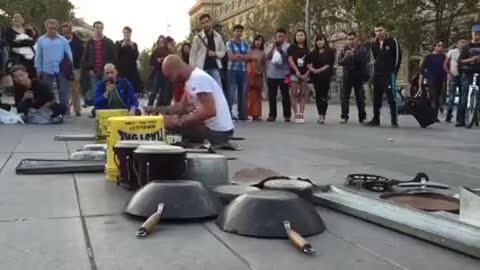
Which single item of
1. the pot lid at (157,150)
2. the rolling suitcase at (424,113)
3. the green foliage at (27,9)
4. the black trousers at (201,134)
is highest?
the green foliage at (27,9)

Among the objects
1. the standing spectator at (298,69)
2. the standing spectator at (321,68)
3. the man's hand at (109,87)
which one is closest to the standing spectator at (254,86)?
the standing spectator at (298,69)

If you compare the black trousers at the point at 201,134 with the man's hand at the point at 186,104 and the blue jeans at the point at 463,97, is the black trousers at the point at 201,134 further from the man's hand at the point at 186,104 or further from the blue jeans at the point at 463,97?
the blue jeans at the point at 463,97

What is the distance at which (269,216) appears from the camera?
380cm

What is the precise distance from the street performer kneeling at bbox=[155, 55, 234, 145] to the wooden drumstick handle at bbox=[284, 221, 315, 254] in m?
3.88

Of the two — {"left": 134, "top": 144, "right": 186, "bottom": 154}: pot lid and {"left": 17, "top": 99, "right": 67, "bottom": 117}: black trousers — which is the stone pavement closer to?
{"left": 134, "top": 144, "right": 186, "bottom": 154}: pot lid

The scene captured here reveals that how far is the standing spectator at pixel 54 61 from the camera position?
14.3 m

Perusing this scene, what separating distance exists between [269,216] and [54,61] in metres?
11.5

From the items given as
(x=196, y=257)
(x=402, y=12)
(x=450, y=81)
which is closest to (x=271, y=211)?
(x=196, y=257)

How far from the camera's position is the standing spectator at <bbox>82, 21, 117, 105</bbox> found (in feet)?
50.9

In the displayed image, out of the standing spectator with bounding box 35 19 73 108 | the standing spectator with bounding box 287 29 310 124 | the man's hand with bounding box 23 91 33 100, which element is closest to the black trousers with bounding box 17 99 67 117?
the man's hand with bounding box 23 91 33 100

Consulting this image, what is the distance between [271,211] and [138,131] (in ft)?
7.08

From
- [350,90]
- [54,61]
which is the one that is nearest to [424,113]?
[350,90]

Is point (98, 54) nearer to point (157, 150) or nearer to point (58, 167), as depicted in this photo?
point (58, 167)

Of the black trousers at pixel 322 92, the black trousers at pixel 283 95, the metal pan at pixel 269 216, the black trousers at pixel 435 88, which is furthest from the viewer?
the black trousers at pixel 435 88
